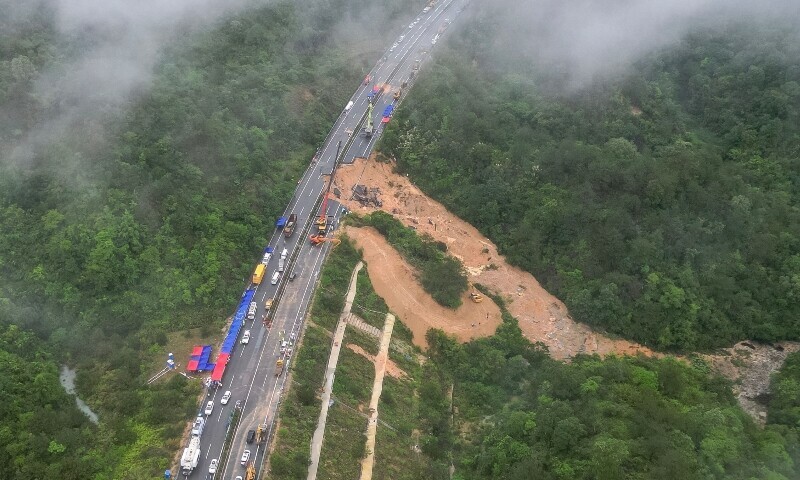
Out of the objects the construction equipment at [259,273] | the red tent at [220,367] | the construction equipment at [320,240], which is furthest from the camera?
the construction equipment at [320,240]

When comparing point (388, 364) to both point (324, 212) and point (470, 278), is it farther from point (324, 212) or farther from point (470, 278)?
point (324, 212)

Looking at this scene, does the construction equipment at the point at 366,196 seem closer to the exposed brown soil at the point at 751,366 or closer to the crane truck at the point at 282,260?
the crane truck at the point at 282,260

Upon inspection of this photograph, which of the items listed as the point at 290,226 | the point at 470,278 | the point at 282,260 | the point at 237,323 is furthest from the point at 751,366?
the point at 237,323

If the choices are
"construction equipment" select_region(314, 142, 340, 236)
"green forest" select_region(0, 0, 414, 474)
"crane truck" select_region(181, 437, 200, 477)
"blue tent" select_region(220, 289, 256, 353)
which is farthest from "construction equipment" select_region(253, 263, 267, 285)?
"crane truck" select_region(181, 437, 200, 477)

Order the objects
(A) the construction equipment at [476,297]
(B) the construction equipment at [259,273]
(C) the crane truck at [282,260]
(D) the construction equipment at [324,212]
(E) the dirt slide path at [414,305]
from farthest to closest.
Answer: (D) the construction equipment at [324,212]
(A) the construction equipment at [476,297]
(E) the dirt slide path at [414,305]
(C) the crane truck at [282,260]
(B) the construction equipment at [259,273]

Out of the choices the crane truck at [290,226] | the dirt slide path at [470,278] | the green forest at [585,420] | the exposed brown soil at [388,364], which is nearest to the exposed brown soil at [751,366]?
the green forest at [585,420]

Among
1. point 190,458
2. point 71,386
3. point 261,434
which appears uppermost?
point 71,386

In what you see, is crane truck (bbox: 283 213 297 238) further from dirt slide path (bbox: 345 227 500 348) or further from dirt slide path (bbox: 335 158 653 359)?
dirt slide path (bbox: 335 158 653 359)
